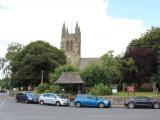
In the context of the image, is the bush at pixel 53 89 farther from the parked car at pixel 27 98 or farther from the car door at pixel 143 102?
the car door at pixel 143 102

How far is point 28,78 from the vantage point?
94062 mm

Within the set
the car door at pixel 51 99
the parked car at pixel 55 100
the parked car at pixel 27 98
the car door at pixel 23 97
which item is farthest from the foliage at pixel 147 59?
the car door at pixel 51 99

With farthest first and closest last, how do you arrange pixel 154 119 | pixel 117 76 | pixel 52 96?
pixel 117 76 → pixel 52 96 → pixel 154 119

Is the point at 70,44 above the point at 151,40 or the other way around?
above

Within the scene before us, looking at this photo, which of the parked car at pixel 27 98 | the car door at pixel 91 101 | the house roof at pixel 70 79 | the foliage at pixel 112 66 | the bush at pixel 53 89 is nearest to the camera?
the car door at pixel 91 101

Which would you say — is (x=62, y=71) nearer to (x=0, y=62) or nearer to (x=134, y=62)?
(x=134, y=62)

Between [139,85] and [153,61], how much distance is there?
340 inches

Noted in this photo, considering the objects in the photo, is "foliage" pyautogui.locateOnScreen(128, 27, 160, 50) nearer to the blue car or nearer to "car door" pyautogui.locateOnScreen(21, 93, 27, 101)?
"car door" pyautogui.locateOnScreen(21, 93, 27, 101)

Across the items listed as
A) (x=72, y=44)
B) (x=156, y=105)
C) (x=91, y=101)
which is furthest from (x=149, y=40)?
(x=72, y=44)

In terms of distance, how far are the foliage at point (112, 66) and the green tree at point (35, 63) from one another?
1673cm

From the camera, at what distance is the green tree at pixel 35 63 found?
3684 inches

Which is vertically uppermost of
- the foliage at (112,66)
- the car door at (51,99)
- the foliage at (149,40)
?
the foliage at (149,40)

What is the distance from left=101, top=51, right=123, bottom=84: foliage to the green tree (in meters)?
16.7

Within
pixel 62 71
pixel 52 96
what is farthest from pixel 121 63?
pixel 52 96
